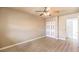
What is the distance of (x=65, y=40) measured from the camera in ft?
7.54

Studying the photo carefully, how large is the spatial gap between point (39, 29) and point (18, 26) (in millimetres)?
516

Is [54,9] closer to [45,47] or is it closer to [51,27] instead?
[51,27]

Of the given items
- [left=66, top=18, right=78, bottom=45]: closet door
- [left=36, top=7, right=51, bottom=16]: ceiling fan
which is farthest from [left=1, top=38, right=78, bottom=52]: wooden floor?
[left=36, top=7, right=51, bottom=16]: ceiling fan

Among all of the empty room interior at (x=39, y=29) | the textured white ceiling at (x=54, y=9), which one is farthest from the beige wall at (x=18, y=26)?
the textured white ceiling at (x=54, y=9)

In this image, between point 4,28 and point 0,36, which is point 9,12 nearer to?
point 4,28

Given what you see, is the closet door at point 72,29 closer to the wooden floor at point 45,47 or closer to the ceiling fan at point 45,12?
the wooden floor at point 45,47

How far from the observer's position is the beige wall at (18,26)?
2188mm

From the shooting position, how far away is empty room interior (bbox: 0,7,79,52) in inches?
86.5

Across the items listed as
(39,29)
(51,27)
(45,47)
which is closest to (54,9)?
(51,27)

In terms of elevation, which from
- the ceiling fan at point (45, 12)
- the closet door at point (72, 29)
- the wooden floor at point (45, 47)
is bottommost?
the wooden floor at point (45, 47)

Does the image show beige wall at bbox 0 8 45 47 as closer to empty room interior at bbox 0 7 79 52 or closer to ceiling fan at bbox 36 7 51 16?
empty room interior at bbox 0 7 79 52

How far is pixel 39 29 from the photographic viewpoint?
238 cm
